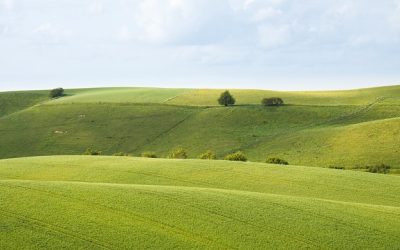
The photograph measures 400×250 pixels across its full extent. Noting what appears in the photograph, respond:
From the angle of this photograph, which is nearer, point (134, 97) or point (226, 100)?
point (226, 100)

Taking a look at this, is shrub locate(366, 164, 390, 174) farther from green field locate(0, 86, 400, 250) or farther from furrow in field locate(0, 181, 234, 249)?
furrow in field locate(0, 181, 234, 249)

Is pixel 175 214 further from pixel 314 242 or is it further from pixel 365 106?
pixel 365 106

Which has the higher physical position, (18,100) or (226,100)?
(226,100)

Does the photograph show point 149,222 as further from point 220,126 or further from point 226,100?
point 226,100

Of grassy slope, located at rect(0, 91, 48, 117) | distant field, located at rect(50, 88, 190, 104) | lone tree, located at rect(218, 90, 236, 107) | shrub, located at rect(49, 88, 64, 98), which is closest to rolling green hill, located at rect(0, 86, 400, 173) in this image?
distant field, located at rect(50, 88, 190, 104)

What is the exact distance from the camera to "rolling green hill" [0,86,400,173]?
71.7 meters

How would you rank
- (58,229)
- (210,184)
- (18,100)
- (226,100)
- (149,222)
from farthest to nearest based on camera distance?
(18,100) < (226,100) < (210,184) < (149,222) < (58,229)

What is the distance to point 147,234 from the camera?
2595 cm

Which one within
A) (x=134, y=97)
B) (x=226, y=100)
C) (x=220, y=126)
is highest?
Result: (x=226, y=100)

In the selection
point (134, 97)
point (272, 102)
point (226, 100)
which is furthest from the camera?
point (134, 97)

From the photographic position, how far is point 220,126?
91688 mm

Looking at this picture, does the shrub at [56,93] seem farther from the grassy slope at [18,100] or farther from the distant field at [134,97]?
the distant field at [134,97]

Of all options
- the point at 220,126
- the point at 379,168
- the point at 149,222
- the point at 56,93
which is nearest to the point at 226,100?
the point at 220,126

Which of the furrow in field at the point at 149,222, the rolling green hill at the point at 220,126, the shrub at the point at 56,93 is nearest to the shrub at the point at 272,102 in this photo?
the rolling green hill at the point at 220,126
